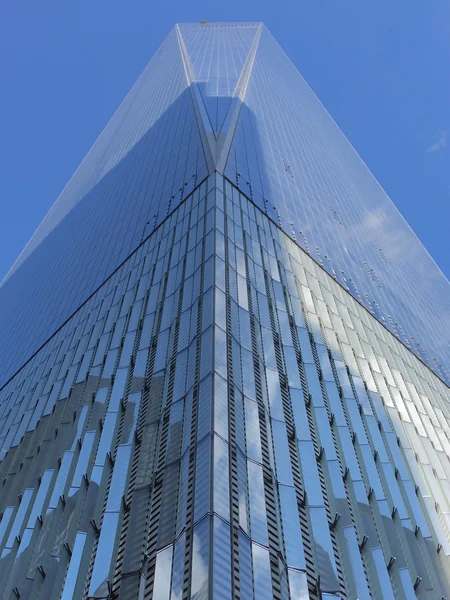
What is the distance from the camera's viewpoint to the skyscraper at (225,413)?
11.8m

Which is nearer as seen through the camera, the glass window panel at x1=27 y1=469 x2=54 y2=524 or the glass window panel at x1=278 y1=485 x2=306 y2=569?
the glass window panel at x1=278 y1=485 x2=306 y2=569

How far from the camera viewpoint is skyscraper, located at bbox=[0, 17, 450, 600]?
11.8 metres

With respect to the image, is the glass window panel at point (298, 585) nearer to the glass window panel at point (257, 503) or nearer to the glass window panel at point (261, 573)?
the glass window panel at point (261, 573)

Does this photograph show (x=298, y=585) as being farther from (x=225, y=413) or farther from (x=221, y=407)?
(x=221, y=407)

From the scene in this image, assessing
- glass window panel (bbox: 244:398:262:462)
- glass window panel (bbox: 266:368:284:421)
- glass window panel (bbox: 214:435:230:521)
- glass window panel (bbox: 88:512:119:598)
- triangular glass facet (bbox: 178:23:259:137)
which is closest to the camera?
glass window panel (bbox: 214:435:230:521)

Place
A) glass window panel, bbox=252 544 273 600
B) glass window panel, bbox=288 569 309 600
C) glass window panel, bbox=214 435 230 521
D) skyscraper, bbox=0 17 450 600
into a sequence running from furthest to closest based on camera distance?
1. skyscraper, bbox=0 17 450 600
2. glass window panel, bbox=214 435 230 521
3. glass window panel, bbox=288 569 309 600
4. glass window panel, bbox=252 544 273 600

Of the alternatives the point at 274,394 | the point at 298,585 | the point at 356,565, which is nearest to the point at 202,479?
the point at 298,585

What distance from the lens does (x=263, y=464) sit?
527 inches

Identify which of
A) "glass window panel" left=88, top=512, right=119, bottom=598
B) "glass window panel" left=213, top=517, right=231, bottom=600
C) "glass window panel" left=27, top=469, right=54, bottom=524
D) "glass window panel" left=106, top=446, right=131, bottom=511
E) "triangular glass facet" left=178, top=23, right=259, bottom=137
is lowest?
"glass window panel" left=213, top=517, right=231, bottom=600

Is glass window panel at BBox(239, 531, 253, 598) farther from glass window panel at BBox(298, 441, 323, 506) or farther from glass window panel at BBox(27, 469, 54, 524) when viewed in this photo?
glass window panel at BBox(27, 469, 54, 524)

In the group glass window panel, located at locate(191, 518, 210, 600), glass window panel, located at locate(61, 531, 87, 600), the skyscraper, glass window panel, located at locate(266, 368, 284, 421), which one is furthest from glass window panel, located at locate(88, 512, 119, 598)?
glass window panel, located at locate(266, 368, 284, 421)

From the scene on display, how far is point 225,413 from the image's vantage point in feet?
44.8

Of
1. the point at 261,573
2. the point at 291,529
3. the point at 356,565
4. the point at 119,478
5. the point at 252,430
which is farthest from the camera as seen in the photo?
the point at 119,478

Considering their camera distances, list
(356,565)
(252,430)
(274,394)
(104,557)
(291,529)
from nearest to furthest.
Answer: (104,557), (291,529), (356,565), (252,430), (274,394)
